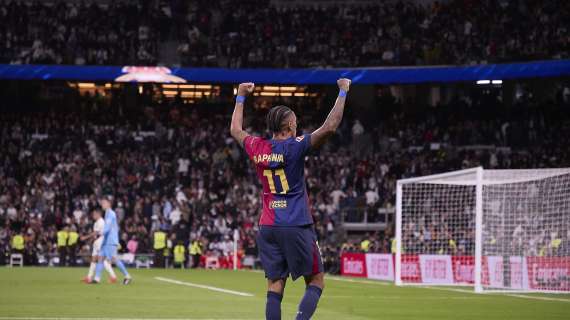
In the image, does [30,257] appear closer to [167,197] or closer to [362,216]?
[167,197]

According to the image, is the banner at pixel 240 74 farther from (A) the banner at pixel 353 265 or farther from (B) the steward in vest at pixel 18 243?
(A) the banner at pixel 353 265

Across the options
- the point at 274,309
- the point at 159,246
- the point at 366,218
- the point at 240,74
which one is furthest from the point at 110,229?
the point at 240,74

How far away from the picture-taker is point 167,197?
42.6 m

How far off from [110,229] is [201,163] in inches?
843

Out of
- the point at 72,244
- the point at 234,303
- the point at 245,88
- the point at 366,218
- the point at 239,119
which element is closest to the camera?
the point at 239,119

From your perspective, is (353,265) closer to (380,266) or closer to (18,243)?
(380,266)

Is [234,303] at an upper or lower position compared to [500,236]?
lower

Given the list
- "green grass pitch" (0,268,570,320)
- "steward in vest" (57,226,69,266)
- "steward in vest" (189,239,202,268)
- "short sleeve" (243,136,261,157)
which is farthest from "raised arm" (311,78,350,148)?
"steward in vest" (189,239,202,268)

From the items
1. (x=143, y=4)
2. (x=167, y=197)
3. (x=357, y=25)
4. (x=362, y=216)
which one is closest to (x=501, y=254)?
(x=362, y=216)

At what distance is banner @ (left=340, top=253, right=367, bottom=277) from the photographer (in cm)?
3381

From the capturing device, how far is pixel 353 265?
114 feet

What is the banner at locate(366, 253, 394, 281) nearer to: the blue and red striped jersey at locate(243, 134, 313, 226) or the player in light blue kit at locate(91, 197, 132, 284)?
the player in light blue kit at locate(91, 197, 132, 284)

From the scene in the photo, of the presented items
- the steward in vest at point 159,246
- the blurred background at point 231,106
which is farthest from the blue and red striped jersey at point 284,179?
the steward in vest at point 159,246

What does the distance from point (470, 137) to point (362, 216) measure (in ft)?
23.2
